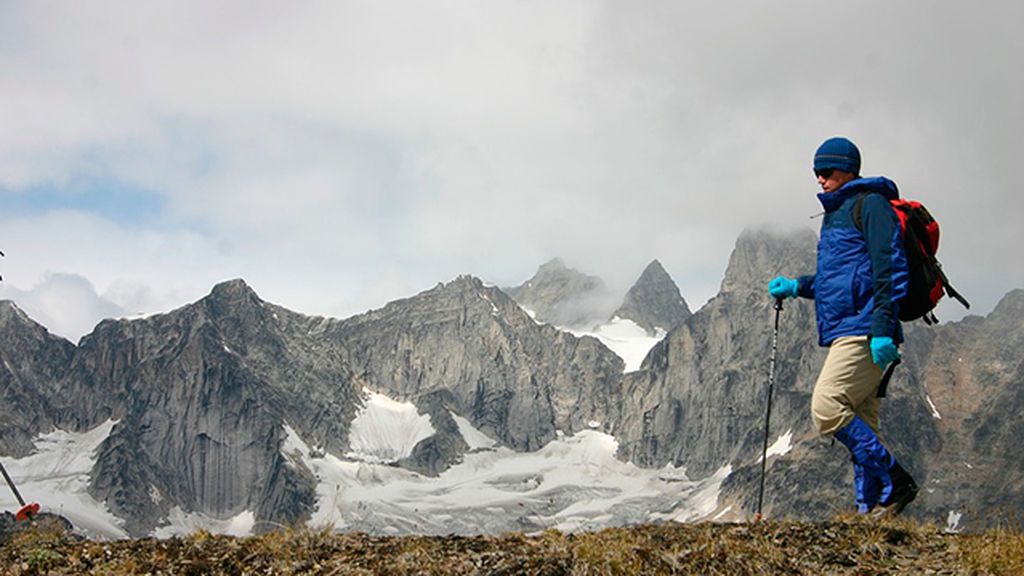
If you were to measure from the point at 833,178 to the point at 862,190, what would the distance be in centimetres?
63

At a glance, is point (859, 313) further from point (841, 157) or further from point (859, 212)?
point (841, 157)

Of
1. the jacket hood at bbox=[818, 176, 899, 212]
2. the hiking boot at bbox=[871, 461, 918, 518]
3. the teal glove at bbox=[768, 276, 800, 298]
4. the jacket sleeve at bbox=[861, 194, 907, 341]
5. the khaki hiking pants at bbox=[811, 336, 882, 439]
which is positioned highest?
the jacket hood at bbox=[818, 176, 899, 212]

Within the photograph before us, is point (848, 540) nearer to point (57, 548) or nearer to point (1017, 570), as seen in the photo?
point (1017, 570)

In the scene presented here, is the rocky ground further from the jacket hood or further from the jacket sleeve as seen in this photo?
the jacket hood

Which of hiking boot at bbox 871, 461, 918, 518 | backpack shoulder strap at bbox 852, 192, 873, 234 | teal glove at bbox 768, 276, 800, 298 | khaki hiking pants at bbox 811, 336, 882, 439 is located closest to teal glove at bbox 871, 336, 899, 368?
khaki hiking pants at bbox 811, 336, 882, 439

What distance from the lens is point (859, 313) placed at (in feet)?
36.6

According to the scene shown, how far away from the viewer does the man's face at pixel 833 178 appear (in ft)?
39.4

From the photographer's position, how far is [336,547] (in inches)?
430

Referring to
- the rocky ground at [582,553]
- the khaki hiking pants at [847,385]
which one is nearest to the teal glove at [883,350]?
the khaki hiking pants at [847,385]

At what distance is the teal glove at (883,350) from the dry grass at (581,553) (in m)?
1.79

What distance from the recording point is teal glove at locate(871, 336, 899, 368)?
10352 mm

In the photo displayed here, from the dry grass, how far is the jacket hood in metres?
3.84

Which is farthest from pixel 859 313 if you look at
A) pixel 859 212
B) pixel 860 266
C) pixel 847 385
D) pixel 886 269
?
pixel 859 212

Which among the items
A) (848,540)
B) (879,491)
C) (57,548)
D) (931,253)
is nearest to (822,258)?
(931,253)
